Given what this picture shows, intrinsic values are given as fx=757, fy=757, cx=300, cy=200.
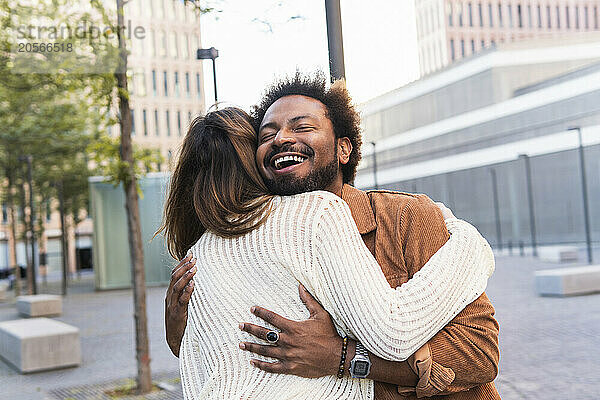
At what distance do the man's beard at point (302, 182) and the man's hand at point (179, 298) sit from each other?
30cm

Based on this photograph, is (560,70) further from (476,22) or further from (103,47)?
(103,47)

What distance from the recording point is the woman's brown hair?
1888 mm

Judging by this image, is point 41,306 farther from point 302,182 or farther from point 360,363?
point 360,363

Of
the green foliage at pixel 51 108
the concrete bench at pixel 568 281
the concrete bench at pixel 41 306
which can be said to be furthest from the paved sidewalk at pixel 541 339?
the concrete bench at pixel 41 306

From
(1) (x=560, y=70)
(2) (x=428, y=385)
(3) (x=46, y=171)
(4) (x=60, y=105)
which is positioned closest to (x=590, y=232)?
(1) (x=560, y=70)

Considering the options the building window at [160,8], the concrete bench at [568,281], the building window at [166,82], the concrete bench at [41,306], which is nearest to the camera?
the concrete bench at [568,281]

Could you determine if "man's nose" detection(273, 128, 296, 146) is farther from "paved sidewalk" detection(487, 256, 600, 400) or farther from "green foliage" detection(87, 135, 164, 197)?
"green foliage" detection(87, 135, 164, 197)

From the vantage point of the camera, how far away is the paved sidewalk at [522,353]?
23.1 feet

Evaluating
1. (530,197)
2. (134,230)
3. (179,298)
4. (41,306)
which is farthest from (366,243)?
(41,306)

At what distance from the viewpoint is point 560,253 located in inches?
271

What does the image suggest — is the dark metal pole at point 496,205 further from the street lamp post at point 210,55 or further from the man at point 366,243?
the man at point 366,243

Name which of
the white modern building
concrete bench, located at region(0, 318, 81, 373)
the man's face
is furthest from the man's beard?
concrete bench, located at region(0, 318, 81, 373)

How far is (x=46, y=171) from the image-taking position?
2556cm

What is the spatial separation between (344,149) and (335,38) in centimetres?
103
